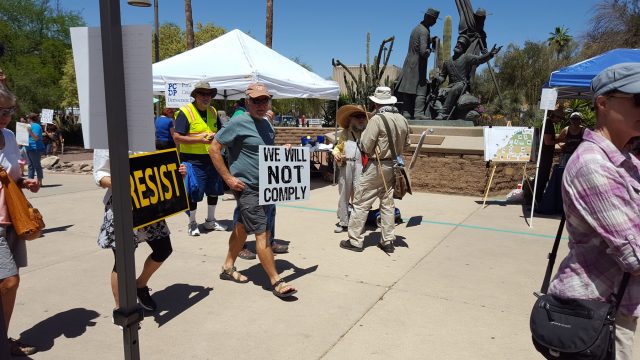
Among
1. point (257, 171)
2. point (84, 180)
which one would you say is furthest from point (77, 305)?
point (84, 180)

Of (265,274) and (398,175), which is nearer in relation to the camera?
(265,274)

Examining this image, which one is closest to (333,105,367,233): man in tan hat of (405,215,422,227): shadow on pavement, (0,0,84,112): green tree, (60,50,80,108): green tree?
(405,215,422,227): shadow on pavement

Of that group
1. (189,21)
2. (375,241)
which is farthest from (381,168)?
(189,21)

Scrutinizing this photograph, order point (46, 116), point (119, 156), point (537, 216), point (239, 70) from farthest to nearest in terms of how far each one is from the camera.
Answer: point (46, 116), point (239, 70), point (537, 216), point (119, 156)

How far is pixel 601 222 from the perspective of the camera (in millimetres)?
1751

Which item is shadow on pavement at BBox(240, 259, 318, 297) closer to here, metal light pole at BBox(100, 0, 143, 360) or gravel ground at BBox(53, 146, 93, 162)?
metal light pole at BBox(100, 0, 143, 360)

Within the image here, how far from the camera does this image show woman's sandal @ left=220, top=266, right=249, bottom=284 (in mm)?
4531

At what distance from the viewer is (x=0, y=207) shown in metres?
2.84

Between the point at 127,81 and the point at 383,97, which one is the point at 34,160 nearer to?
the point at 383,97

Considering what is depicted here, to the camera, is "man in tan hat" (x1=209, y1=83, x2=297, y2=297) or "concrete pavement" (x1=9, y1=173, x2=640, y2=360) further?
"man in tan hat" (x1=209, y1=83, x2=297, y2=297)

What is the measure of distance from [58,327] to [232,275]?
1.54 metres

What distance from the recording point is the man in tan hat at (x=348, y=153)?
6.12 meters

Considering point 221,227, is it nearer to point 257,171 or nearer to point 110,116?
point 257,171

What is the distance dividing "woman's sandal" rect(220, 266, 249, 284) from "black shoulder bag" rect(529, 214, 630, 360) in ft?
10.3
